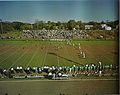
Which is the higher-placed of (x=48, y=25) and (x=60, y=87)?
(x=48, y=25)

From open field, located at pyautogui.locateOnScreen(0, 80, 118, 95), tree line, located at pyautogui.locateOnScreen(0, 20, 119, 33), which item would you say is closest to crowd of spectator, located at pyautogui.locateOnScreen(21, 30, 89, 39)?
tree line, located at pyautogui.locateOnScreen(0, 20, 119, 33)

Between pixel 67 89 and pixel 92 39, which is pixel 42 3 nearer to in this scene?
pixel 92 39

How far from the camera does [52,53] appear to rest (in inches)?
96.5

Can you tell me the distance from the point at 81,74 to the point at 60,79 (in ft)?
0.74

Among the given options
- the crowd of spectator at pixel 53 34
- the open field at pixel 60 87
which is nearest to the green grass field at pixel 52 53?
the crowd of spectator at pixel 53 34

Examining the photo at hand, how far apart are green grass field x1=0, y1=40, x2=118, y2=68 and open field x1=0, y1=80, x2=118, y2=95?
7.8 inches

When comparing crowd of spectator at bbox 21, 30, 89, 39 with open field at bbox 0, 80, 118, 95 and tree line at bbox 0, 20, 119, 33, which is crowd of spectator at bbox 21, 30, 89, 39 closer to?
tree line at bbox 0, 20, 119, 33

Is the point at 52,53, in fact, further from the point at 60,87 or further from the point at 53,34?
the point at 60,87

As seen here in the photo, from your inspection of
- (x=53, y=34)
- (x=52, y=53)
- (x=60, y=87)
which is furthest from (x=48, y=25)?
(x=60, y=87)

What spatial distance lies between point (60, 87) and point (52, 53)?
14.4 inches

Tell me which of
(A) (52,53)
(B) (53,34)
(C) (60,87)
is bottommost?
(C) (60,87)

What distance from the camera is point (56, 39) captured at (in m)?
2.45

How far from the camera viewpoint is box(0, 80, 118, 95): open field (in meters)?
2.42

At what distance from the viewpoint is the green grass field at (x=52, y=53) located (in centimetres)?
242
